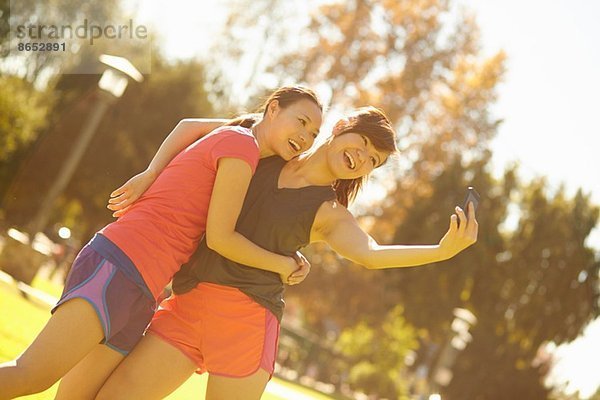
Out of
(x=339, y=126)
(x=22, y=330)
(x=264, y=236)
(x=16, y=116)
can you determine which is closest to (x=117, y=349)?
(x=264, y=236)

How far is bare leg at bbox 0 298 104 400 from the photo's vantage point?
3246 millimetres

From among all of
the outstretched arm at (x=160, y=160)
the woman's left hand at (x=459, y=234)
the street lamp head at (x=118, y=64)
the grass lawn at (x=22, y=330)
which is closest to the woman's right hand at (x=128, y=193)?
the outstretched arm at (x=160, y=160)

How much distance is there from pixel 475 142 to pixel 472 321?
28.6ft

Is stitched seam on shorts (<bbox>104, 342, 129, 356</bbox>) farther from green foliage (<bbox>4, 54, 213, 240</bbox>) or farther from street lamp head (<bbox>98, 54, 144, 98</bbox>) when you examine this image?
green foliage (<bbox>4, 54, 213, 240</bbox>)

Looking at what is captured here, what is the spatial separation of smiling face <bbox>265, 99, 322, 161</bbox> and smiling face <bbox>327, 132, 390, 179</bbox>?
4.8 inches

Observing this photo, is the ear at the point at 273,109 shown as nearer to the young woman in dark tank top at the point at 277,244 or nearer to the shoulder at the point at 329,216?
the young woman in dark tank top at the point at 277,244

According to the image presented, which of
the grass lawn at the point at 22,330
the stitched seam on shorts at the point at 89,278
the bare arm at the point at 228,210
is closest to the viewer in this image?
the stitched seam on shorts at the point at 89,278

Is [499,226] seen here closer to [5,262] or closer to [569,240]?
[569,240]

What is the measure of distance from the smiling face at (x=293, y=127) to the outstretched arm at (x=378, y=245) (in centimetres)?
30

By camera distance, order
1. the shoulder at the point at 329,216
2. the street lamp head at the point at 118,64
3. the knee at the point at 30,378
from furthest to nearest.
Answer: the street lamp head at the point at 118,64, the shoulder at the point at 329,216, the knee at the point at 30,378

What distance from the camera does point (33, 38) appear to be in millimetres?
37875

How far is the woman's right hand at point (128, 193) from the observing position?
12.3 ft

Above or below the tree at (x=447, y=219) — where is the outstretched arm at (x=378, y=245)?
below

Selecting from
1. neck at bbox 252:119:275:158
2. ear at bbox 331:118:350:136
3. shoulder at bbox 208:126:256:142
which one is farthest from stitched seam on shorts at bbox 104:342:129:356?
ear at bbox 331:118:350:136
